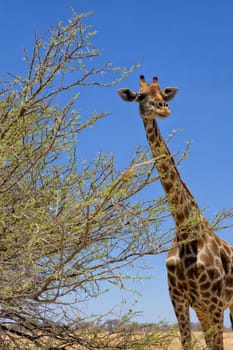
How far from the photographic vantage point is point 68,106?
5.15 m

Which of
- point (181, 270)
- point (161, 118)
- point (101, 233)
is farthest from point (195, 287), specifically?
point (101, 233)

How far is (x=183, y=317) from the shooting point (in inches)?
272

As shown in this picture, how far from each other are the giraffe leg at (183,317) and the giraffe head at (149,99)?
6.82ft

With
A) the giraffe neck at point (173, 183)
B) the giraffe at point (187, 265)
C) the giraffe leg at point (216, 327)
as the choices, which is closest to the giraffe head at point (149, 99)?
the giraffe at point (187, 265)

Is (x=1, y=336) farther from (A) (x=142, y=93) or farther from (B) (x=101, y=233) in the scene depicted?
(A) (x=142, y=93)

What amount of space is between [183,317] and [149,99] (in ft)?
7.91

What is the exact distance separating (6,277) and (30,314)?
18.8 inches

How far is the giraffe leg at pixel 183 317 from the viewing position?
6.75 m

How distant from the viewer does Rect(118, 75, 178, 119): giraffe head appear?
21.7 ft

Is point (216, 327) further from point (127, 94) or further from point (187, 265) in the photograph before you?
point (127, 94)

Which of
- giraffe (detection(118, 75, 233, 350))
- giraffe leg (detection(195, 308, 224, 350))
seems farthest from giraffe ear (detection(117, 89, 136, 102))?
giraffe leg (detection(195, 308, 224, 350))

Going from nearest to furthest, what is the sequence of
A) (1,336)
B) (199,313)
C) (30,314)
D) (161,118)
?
1. (30,314)
2. (1,336)
3. (161,118)
4. (199,313)

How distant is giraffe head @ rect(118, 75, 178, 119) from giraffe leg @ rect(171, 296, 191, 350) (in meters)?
2.08

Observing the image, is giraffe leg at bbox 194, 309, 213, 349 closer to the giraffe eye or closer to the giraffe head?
the giraffe head
